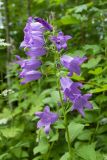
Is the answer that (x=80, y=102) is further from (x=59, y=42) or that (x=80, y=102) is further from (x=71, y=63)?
(x=59, y=42)

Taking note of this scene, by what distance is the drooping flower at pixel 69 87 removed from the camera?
2.48 metres

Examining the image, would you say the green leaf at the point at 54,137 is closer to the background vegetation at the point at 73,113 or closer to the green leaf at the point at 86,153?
the background vegetation at the point at 73,113

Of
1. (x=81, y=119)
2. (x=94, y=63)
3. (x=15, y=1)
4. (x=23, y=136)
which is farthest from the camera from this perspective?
(x=15, y=1)

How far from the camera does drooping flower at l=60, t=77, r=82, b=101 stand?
2.48 meters

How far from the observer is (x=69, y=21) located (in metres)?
4.11

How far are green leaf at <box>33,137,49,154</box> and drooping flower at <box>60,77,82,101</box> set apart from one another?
82cm

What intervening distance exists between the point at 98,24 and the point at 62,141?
5.88 feet

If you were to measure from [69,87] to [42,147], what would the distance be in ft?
3.02

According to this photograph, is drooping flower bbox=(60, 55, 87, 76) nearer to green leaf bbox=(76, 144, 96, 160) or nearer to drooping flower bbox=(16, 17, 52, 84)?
drooping flower bbox=(16, 17, 52, 84)

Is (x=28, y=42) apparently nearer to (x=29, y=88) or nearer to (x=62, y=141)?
(x=62, y=141)

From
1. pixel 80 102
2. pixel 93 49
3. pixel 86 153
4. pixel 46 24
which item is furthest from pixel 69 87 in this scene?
pixel 93 49

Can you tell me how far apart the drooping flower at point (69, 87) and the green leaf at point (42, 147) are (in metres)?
0.82

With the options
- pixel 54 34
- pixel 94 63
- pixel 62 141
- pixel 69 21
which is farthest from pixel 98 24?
pixel 54 34

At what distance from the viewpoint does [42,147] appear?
10.7 ft
